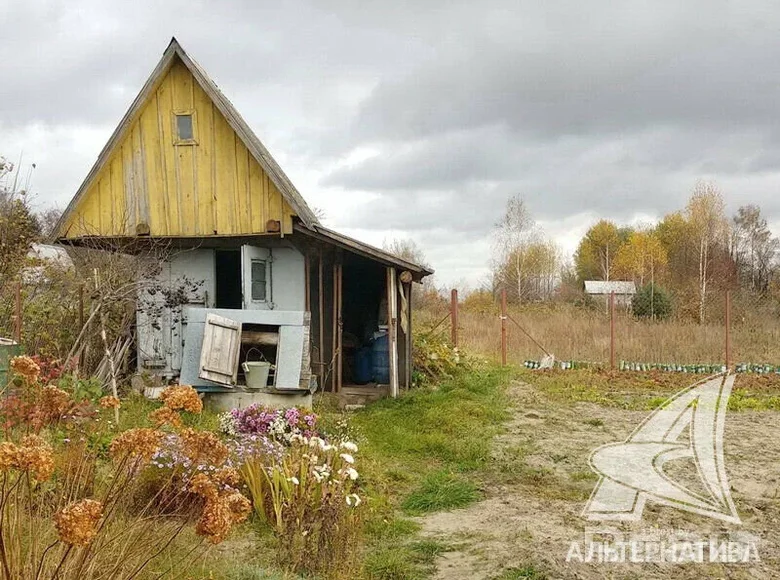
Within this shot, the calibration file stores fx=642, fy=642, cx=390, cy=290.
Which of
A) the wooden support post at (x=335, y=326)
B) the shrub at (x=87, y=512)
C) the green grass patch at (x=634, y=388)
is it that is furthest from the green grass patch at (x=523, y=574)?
the green grass patch at (x=634, y=388)

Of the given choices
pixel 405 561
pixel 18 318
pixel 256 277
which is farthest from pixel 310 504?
pixel 18 318

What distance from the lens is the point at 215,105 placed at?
9.98 metres

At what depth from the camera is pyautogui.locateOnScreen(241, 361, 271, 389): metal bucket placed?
9.50 m

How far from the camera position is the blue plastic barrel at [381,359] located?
11859mm

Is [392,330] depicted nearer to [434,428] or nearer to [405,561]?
[434,428]

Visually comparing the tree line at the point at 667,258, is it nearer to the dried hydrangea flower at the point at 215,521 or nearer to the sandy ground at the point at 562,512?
the sandy ground at the point at 562,512

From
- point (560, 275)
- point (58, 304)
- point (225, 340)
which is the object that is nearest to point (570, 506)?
point (225, 340)

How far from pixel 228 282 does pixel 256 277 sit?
3.40m

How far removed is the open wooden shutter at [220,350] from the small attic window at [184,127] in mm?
2957

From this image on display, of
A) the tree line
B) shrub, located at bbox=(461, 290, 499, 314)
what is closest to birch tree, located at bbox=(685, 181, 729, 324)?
the tree line

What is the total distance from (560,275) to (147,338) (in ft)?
143

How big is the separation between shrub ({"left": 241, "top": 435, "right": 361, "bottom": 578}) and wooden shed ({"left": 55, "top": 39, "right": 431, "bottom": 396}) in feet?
13.3

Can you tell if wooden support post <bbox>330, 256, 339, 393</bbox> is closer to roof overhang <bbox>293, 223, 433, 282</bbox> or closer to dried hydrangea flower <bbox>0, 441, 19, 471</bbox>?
roof overhang <bbox>293, 223, 433, 282</bbox>

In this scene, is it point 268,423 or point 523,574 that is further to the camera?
point 268,423
